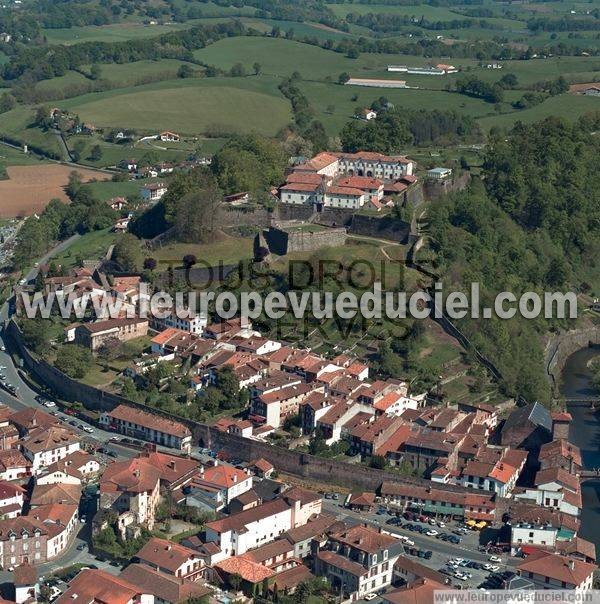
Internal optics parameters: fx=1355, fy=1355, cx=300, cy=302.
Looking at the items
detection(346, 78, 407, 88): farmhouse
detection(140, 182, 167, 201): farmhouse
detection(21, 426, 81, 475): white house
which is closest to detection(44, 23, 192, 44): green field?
detection(346, 78, 407, 88): farmhouse

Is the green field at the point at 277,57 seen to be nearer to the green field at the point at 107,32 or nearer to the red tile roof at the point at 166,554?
the green field at the point at 107,32

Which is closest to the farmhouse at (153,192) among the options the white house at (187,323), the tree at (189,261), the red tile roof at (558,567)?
the tree at (189,261)

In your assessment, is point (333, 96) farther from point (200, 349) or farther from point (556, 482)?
point (556, 482)

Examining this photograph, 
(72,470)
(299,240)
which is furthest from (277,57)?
(72,470)

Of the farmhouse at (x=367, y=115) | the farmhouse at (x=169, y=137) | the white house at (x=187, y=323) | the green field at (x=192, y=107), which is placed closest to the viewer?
the white house at (x=187, y=323)

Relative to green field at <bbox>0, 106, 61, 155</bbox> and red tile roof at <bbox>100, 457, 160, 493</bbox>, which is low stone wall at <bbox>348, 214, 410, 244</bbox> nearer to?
red tile roof at <bbox>100, 457, 160, 493</bbox>

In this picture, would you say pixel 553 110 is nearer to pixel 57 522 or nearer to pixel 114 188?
pixel 114 188
